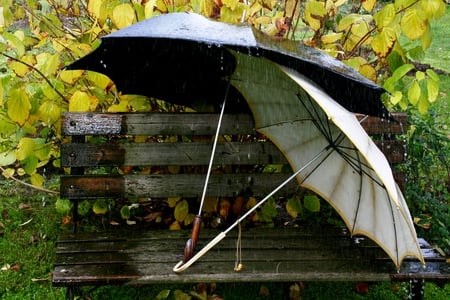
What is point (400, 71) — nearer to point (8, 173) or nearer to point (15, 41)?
point (15, 41)

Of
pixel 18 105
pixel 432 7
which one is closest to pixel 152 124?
pixel 18 105

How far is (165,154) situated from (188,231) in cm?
47

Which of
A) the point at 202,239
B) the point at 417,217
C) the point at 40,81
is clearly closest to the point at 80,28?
the point at 40,81

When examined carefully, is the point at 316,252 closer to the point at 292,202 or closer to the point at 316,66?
the point at 292,202

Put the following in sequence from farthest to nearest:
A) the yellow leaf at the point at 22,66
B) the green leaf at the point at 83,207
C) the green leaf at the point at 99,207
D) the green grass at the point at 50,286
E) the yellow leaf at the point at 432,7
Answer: the green leaf at the point at 83,207 → the green leaf at the point at 99,207 → the green grass at the point at 50,286 → the yellow leaf at the point at 22,66 → the yellow leaf at the point at 432,7

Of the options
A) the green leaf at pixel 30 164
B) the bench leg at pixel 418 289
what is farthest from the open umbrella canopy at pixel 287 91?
the green leaf at pixel 30 164

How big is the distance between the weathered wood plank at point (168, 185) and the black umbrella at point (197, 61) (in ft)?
1.52

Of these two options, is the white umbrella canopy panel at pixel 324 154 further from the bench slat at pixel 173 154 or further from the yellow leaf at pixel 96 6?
the yellow leaf at pixel 96 6

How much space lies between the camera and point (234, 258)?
3145mm

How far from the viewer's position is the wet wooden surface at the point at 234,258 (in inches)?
115

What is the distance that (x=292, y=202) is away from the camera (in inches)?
153

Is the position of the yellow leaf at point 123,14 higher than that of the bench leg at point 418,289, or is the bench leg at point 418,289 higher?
the yellow leaf at point 123,14

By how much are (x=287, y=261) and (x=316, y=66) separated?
1246 millimetres

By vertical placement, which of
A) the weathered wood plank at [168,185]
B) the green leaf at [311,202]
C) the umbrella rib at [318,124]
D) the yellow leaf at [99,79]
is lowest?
the green leaf at [311,202]
